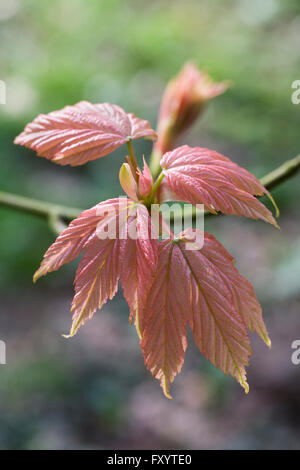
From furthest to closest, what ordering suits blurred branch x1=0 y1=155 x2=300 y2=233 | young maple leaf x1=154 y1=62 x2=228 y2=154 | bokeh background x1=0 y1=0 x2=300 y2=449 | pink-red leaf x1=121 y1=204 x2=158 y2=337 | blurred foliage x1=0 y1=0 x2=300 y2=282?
blurred foliage x1=0 y1=0 x2=300 y2=282 → bokeh background x1=0 y1=0 x2=300 y2=449 → young maple leaf x1=154 y1=62 x2=228 y2=154 → blurred branch x1=0 y1=155 x2=300 y2=233 → pink-red leaf x1=121 y1=204 x2=158 y2=337

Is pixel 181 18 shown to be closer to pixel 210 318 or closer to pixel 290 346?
pixel 290 346

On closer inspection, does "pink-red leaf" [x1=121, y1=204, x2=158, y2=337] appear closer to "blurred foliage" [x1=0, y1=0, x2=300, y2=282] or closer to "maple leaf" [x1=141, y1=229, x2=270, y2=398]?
"maple leaf" [x1=141, y1=229, x2=270, y2=398]

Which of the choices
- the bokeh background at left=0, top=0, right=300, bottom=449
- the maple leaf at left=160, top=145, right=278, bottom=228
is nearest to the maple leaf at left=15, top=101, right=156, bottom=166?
the maple leaf at left=160, top=145, right=278, bottom=228

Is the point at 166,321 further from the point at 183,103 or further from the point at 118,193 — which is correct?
the point at 118,193

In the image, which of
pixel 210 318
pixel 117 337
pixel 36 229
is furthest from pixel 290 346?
pixel 210 318

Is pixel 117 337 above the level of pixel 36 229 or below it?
below

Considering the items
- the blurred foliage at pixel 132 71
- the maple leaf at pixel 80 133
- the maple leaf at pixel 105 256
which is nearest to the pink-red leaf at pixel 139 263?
the maple leaf at pixel 105 256
